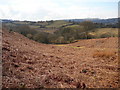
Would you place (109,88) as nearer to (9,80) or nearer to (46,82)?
(46,82)

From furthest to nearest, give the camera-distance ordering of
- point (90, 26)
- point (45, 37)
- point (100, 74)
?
point (90, 26)
point (45, 37)
point (100, 74)

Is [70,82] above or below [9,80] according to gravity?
below

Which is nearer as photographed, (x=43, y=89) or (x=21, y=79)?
(x=43, y=89)

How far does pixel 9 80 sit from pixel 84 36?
4005cm

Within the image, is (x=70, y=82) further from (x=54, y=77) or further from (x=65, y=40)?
(x=65, y=40)

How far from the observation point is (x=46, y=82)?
16.3 feet

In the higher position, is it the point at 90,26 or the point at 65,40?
the point at 90,26

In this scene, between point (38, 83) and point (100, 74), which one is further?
point (100, 74)

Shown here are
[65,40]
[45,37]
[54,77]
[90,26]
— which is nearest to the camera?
[54,77]

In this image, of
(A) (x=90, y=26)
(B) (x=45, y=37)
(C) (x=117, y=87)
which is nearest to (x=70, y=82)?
(C) (x=117, y=87)

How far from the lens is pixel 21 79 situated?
495 cm

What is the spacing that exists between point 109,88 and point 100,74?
1607mm

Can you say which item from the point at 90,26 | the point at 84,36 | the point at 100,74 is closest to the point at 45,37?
the point at 84,36

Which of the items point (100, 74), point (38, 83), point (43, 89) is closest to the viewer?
point (43, 89)
